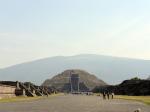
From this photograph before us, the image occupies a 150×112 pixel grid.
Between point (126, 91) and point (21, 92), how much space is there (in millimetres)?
71381

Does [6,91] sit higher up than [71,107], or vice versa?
[6,91]

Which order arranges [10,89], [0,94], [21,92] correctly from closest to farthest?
[0,94], [10,89], [21,92]

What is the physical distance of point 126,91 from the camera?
156750 millimetres

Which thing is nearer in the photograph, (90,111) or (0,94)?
(90,111)

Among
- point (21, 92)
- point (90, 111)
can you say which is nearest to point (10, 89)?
point (21, 92)

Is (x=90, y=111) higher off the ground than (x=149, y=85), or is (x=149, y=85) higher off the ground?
(x=149, y=85)

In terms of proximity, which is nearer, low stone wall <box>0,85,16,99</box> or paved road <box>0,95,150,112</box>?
paved road <box>0,95,150,112</box>

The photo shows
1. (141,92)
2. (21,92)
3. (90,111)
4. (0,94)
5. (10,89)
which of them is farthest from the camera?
(141,92)

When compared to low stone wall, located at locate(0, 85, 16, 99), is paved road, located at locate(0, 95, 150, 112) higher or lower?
lower

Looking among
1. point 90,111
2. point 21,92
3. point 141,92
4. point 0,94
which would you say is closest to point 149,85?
point 141,92

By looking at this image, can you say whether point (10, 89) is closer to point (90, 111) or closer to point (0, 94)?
point (0, 94)

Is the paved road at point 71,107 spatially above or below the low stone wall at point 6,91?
Answer: below

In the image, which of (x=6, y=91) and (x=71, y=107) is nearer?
(x=71, y=107)

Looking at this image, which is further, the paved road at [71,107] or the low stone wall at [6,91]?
the low stone wall at [6,91]
